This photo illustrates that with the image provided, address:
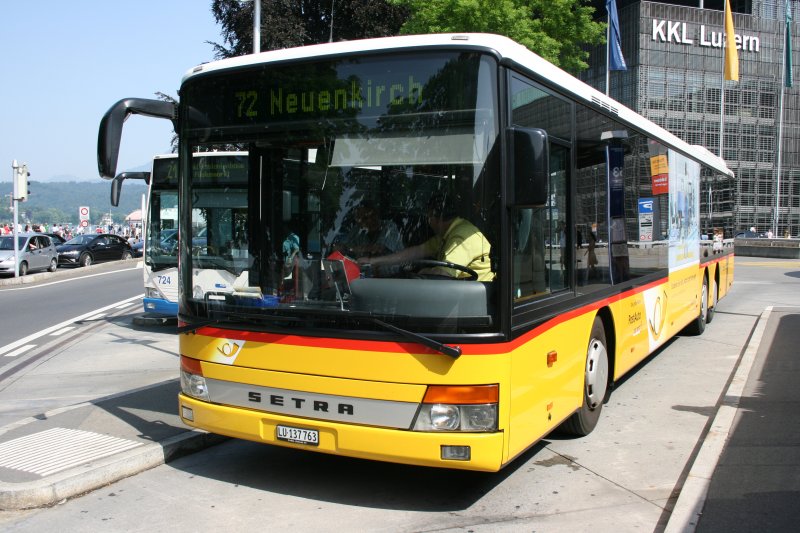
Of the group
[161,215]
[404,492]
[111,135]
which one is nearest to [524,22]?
[161,215]

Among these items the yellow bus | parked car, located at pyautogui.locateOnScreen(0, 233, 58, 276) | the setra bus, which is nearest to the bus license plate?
the yellow bus

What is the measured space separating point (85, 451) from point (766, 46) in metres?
79.9

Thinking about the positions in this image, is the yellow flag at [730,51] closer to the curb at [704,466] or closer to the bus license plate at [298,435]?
the curb at [704,466]

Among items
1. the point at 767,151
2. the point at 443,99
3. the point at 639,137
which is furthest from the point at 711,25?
the point at 443,99

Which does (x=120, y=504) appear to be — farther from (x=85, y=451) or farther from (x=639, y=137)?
(x=639, y=137)

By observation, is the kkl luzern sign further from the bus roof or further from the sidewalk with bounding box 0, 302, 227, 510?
the bus roof

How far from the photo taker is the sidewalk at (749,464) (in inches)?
181

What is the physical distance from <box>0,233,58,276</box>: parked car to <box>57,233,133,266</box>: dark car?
3.41 m

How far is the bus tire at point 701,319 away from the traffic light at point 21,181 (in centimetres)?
2311

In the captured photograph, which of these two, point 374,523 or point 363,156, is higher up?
point 363,156

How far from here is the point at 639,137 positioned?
8234 millimetres

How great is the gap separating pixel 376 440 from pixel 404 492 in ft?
3.01

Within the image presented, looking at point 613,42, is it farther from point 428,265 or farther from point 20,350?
point 428,265

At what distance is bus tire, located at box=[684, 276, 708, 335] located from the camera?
1246 centimetres
